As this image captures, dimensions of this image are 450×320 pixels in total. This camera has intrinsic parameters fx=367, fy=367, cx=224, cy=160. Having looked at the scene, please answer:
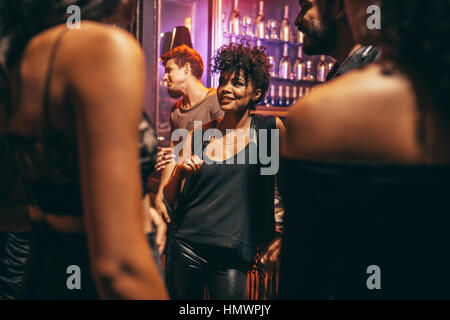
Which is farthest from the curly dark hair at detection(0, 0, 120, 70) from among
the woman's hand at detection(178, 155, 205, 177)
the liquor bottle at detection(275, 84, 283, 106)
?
the liquor bottle at detection(275, 84, 283, 106)

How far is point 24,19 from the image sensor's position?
0.76 metres

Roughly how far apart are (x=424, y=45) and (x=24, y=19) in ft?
2.53

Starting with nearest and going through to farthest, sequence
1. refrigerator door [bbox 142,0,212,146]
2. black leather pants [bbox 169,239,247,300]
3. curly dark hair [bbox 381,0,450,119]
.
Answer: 1. curly dark hair [bbox 381,0,450,119]
2. black leather pants [bbox 169,239,247,300]
3. refrigerator door [bbox 142,0,212,146]

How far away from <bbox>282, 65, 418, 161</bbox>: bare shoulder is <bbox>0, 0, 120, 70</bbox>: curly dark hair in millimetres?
535

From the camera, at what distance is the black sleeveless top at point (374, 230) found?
644mm

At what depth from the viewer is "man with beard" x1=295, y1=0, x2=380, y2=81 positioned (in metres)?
1.57

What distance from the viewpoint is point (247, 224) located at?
5.84ft

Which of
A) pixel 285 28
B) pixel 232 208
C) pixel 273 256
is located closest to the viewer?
pixel 273 256

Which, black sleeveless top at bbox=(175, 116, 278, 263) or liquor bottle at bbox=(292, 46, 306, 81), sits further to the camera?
liquor bottle at bbox=(292, 46, 306, 81)

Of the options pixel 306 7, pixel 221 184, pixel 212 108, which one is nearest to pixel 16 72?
pixel 221 184

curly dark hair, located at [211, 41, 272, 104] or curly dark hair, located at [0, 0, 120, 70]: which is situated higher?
curly dark hair, located at [211, 41, 272, 104]

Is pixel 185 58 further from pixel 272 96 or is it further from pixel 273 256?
pixel 273 256

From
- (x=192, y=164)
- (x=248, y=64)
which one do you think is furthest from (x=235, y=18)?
(x=192, y=164)

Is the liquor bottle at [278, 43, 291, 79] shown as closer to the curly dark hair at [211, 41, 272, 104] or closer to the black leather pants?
the curly dark hair at [211, 41, 272, 104]
